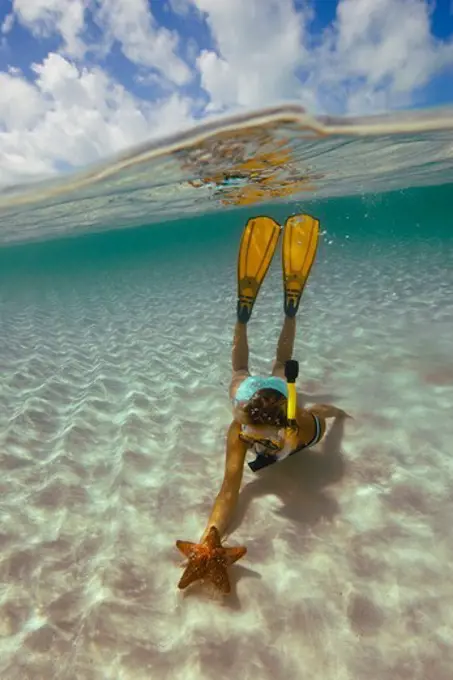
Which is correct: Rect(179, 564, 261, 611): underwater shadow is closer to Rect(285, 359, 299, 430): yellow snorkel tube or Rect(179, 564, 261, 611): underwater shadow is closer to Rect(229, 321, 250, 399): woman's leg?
Rect(285, 359, 299, 430): yellow snorkel tube

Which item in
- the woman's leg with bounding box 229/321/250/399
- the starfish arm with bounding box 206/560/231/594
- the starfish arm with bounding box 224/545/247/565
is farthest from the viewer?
the woman's leg with bounding box 229/321/250/399

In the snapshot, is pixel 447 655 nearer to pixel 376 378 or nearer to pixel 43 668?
pixel 43 668

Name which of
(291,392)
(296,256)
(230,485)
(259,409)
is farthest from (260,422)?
(296,256)

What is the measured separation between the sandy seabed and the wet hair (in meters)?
1.04

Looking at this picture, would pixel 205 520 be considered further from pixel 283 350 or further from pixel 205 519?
pixel 283 350

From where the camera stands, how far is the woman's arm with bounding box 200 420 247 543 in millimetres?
3998

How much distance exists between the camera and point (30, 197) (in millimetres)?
17406

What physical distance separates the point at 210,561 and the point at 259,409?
136 centimetres

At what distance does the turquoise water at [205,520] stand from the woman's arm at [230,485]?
190 millimetres

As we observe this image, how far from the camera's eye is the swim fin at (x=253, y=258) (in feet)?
23.4

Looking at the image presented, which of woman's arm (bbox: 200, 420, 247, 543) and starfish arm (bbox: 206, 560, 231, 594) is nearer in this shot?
starfish arm (bbox: 206, 560, 231, 594)

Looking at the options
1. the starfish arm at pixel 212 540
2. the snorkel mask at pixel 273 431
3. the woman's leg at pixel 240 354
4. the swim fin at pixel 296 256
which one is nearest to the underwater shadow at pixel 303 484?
the snorkel mask at pixel 273 431

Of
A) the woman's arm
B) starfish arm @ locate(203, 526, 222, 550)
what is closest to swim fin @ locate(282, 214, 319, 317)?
the woman's arm

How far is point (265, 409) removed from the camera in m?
3.92
